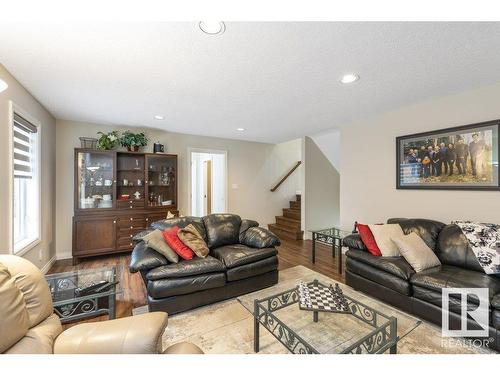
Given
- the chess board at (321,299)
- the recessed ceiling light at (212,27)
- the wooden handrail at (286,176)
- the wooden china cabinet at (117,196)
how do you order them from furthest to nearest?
the wooden handrail at (286,176) < the wooden china cabinet at (117,196) < the chess board at (321,299) < the recessed ceiling light at (212,27)

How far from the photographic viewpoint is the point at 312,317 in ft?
6.03

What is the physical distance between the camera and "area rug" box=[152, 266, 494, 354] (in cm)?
164

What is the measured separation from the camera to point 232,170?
17.8 feet

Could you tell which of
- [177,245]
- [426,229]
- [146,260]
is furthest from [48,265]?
[426,229]

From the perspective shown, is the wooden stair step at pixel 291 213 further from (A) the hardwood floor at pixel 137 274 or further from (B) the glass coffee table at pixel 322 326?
(B) the glass coffee table at pixel 322 326

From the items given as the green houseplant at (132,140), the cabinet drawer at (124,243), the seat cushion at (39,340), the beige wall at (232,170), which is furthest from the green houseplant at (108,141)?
the seat cushion at (39,340)

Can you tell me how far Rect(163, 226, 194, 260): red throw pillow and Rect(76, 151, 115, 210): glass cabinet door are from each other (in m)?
2.05

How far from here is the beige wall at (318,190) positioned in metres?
5.16

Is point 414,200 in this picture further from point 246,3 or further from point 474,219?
point 246,3

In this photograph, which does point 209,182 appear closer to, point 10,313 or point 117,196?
point 117,196

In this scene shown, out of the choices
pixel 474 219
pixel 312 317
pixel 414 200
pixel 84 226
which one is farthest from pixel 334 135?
pixel 84 226

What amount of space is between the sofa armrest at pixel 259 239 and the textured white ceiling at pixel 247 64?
Result: 5.81 feet

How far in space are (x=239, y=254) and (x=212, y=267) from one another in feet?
1.23
